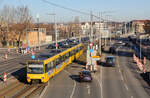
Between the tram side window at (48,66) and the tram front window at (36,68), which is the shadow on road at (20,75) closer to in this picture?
the tram front window at (36,68)

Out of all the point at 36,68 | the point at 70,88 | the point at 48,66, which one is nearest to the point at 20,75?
the point at 48,66

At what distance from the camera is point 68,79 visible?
28.8 meters

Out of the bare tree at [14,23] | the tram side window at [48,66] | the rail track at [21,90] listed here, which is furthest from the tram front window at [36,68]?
the bare tree at [14,23]

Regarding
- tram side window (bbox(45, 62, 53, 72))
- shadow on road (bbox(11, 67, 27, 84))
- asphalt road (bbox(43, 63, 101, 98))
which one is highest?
tram side window (bbox(45, 62, 53, 72))

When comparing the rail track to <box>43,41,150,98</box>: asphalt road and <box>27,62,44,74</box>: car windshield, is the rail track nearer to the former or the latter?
<box>43,41,150,98</box>: asphalt road

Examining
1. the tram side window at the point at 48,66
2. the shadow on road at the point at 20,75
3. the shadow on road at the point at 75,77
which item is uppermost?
the tram side window at the point at 48,66

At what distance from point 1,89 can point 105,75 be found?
14.7m

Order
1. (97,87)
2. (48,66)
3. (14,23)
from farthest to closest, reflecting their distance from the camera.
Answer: (14,23)
(48,66)
(97,87)

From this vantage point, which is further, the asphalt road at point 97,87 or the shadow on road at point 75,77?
the shadow on road at point 75,77

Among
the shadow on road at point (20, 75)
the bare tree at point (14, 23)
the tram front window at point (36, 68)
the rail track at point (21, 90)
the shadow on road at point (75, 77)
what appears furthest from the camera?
the bare tree at point (14, 23)

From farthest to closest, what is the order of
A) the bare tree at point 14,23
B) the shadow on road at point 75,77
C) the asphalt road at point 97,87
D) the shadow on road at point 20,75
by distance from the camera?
1. the bare tree at point 14,23
2. the shadow on road at point 75,77
3. the shadow on road at point 20,75
4. the asphalt road at point 97,87

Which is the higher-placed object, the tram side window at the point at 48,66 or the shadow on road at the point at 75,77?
the tram side window at the point at 48,66

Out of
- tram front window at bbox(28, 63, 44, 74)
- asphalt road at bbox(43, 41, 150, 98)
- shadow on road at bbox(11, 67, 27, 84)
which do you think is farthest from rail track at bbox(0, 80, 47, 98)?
shadow on road at bbox(11, 67, 27, 84)

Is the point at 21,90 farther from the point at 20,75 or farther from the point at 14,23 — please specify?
the point at 14,23
